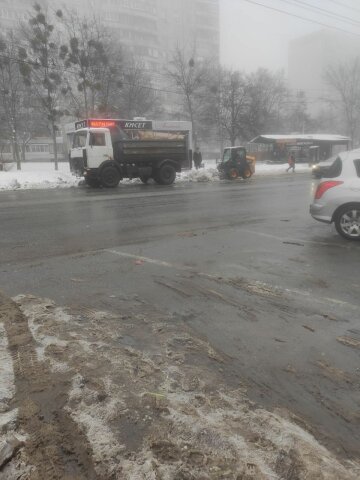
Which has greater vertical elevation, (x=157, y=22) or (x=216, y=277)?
(x=157, y=22)

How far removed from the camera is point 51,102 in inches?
1139

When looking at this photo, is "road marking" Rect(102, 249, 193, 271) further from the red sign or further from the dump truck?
the red sign

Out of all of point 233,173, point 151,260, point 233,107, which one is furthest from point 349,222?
point 233,107

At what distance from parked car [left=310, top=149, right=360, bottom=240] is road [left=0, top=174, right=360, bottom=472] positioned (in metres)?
0.36

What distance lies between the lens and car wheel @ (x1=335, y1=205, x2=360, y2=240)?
7.40 meters

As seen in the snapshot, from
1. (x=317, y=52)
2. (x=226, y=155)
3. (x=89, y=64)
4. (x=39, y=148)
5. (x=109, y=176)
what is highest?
(x=317, y=52)

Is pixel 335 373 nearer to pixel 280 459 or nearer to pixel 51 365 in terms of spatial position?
pixel 280 459

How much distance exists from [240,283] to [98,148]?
15336mm

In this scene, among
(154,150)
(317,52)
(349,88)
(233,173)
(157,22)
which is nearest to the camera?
(154,150)

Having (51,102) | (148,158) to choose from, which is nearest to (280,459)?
(148,158)

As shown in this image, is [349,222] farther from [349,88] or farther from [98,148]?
[349,88]

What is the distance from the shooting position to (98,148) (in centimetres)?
1889

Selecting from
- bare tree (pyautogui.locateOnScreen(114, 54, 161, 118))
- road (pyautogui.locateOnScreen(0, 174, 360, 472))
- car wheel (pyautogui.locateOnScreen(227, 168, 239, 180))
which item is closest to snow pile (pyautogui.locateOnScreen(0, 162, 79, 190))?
car wheel (pyautogui.locateOnScreen(227, 168, 239, 180))

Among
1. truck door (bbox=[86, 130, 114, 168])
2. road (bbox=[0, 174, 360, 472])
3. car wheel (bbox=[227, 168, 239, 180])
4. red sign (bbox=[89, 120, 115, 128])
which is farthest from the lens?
car wheel (bbox=[227, 168, 239, 180])
